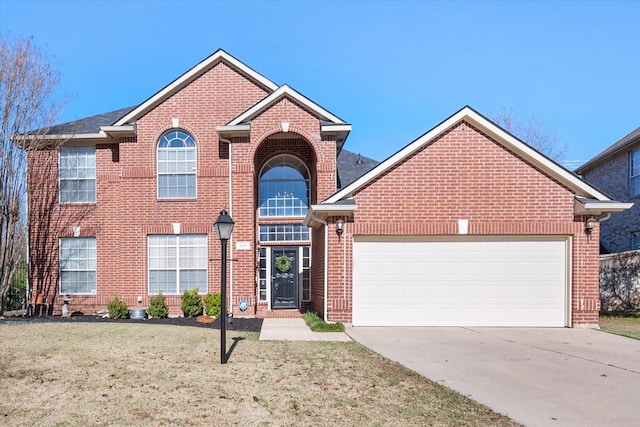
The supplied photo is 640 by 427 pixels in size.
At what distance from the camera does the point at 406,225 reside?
35.0 ft

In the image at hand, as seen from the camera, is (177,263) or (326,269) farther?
(177,263)

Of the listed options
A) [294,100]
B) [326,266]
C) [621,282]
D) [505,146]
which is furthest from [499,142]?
[621,282]

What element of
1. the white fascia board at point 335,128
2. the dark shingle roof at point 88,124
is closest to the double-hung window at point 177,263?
the dark shingle roof at point 88,124

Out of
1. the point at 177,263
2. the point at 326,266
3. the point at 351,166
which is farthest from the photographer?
the point at 351,166

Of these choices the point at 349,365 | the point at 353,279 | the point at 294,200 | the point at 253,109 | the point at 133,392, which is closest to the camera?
the point at 133,392

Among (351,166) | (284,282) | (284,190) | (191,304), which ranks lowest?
(191,304)

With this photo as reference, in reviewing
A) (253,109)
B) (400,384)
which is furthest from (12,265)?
(400,384)

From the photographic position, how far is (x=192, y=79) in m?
14.1

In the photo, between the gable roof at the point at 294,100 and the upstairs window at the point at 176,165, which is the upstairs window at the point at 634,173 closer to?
the gable roof at the point at 294,100

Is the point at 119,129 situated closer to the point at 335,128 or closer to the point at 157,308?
the point at 157,308

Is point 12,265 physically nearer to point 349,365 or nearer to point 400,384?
→ point 349,365

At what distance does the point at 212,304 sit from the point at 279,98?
6817mm

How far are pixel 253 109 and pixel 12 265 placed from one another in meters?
9.11

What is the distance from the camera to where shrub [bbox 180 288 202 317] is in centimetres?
1323
